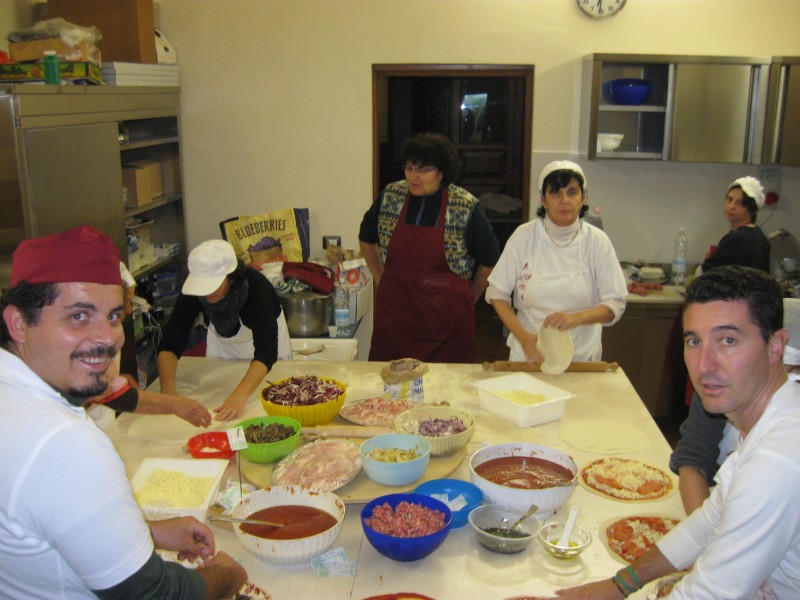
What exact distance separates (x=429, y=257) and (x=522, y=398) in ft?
4.36

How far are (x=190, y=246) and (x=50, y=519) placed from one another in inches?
164

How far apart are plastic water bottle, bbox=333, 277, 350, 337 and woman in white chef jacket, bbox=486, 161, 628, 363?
1.25 metres

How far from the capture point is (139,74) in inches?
171

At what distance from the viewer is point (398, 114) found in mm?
7746

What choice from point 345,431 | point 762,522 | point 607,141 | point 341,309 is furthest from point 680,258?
point 762,522

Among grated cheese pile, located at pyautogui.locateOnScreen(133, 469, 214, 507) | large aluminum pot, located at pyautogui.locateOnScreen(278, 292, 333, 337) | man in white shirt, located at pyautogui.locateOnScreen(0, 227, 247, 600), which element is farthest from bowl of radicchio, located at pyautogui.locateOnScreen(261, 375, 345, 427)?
large aluminum pot, located at pyautogui.locateOnScreen(278, 292, 333, 337)

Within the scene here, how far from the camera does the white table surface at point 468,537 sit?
69.6 inches

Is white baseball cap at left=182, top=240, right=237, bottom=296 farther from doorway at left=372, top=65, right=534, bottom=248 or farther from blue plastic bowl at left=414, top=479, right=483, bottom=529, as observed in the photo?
doorway at left=372, top=65, right=534, bottom=248

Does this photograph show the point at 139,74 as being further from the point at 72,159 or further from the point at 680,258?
the point at 680,258

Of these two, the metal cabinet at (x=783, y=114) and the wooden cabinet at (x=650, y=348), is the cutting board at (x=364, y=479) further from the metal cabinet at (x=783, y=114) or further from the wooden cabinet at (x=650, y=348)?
the metal cabinet at (x=783, y=114)

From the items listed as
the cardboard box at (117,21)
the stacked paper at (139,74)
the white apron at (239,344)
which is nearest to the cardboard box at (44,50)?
the stacked paper at (139,74)

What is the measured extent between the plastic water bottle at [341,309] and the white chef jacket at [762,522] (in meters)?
2.96

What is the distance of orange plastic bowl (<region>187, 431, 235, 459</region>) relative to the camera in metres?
2.33

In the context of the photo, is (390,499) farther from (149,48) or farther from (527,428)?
(149,48)
